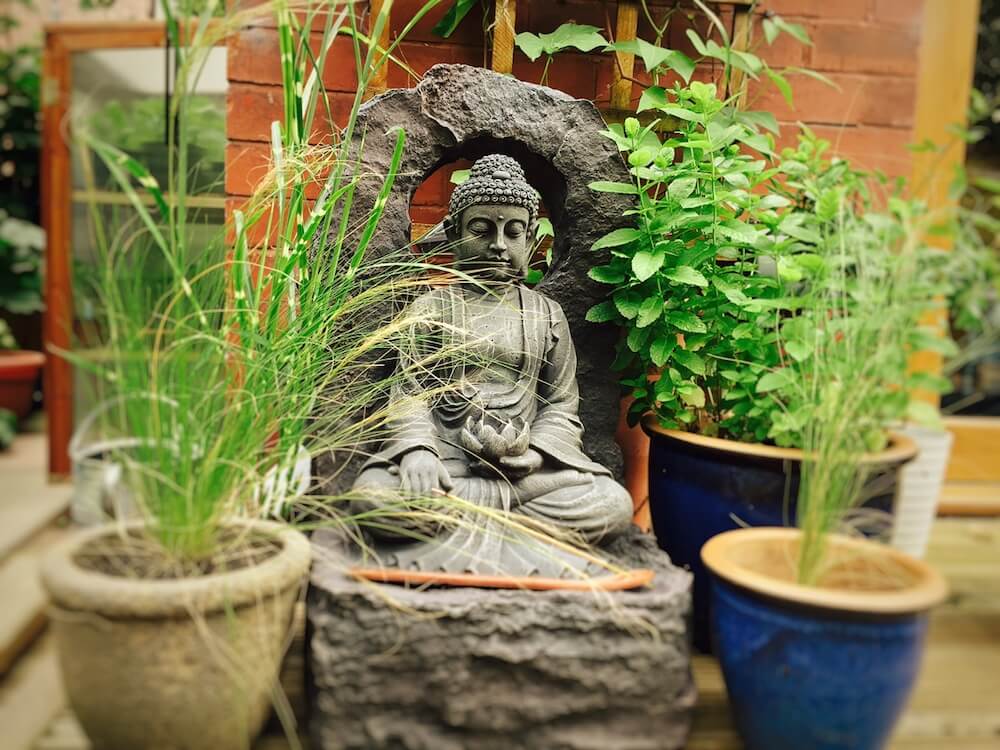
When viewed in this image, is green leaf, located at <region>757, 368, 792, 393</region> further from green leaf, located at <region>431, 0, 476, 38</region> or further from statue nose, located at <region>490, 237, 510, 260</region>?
green leaf, located at <region>431, 0, 476, 38</region>

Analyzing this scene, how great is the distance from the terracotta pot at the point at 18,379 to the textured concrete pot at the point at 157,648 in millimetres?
2585

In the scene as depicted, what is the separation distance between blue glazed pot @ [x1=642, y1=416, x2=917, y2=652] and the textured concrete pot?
1020 mm

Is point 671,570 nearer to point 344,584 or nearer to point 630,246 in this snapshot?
point 344,584

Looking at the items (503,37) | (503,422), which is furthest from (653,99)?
(503,422)

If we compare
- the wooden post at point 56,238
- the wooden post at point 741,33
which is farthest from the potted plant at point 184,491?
the wooden post at point 56,238

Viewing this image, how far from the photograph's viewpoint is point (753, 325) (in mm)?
1810

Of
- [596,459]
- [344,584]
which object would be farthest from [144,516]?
[596,459]

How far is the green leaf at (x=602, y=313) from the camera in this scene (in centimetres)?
197

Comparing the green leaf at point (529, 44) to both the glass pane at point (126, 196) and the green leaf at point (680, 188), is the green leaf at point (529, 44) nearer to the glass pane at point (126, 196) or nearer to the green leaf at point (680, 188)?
the green leaf at point (680, 188)

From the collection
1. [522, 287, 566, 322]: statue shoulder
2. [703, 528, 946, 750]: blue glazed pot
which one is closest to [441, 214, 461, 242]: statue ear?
[522, 287, 566, 322]: statue shoulder

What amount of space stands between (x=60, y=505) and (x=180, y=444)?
0.26 m

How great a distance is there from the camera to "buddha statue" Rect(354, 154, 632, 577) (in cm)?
158

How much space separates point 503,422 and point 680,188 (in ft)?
2.46

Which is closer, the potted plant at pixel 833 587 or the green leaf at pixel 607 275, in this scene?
the potted plant at pixel 833 587
